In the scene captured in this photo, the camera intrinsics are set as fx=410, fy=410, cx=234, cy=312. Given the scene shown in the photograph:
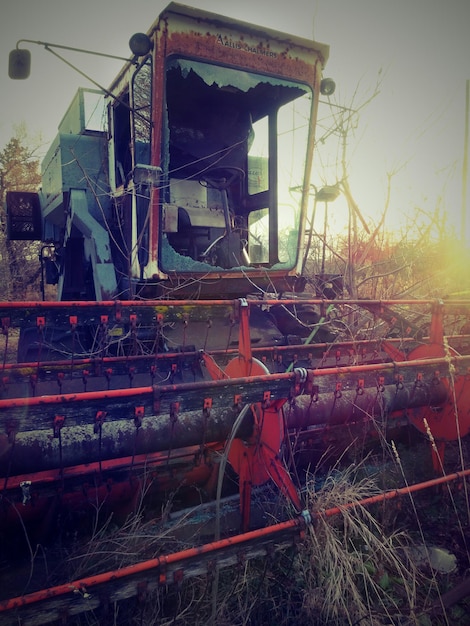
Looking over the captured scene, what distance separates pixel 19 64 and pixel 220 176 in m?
2.32

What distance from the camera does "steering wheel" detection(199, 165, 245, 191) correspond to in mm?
4746

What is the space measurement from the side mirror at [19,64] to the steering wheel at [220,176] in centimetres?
201

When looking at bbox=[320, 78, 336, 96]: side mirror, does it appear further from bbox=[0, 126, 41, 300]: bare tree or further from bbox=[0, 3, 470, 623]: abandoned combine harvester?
bbox=[0, 126, 41, 300]: bare tree

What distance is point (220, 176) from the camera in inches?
192

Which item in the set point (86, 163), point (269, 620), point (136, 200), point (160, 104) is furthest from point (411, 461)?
point (86, 163)

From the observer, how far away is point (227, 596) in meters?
1.85

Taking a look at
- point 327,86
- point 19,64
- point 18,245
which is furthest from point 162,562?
point 18,245

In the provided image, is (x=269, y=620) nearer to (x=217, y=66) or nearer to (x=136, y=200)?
(x=136, y=200)

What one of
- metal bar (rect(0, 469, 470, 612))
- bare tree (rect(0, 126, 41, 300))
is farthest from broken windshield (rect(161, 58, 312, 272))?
bare tree (rect(0, 126, 41, 300))

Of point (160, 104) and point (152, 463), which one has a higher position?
point (160, 104)

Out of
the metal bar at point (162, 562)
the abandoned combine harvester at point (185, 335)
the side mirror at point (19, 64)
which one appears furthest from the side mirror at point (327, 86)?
the metal bar at point (162, 562)

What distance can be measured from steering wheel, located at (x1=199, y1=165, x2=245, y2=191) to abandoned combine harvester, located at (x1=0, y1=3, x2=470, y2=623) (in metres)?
0.03

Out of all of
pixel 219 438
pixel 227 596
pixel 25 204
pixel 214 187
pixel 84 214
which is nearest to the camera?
pixel 227 596

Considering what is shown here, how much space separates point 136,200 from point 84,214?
2.73 feet
